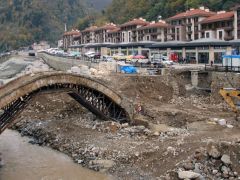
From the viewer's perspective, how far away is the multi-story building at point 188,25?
97250mm

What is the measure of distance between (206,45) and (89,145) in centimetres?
3506

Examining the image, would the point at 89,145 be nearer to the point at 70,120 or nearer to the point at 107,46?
the point at 70,120

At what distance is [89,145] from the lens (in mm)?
35344

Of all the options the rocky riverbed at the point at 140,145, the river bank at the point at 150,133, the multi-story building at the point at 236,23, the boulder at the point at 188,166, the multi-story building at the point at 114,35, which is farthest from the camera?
A: the multi-story building at the point at 114,35

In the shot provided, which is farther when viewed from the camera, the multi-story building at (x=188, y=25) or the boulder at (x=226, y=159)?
the multi-story building at (x=188, y=25)

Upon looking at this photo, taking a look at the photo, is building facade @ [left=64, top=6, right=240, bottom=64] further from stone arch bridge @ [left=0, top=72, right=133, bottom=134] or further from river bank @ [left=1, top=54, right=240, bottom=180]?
stone arch bridge @ [left=0, top=72, right=133, bottom=134]

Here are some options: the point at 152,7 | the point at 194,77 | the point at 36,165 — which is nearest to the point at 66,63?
the point at 194,77

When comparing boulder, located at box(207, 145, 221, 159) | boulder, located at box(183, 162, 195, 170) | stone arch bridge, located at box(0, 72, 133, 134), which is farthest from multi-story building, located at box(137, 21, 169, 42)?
boulder, located at box(183, 162, 195, 170)

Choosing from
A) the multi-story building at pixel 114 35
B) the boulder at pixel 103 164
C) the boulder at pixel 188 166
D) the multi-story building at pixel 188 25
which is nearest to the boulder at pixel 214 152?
the boulder at pixel 188 166

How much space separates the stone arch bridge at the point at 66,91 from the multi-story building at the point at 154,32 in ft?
216

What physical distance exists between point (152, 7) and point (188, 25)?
Answer: 4738cm

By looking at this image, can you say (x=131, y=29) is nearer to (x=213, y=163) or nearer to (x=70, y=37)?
(x=70, y=37)

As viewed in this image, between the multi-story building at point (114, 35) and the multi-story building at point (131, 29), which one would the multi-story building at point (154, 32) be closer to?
the multi-story building at point (131, 29)

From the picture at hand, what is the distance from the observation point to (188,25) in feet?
328
